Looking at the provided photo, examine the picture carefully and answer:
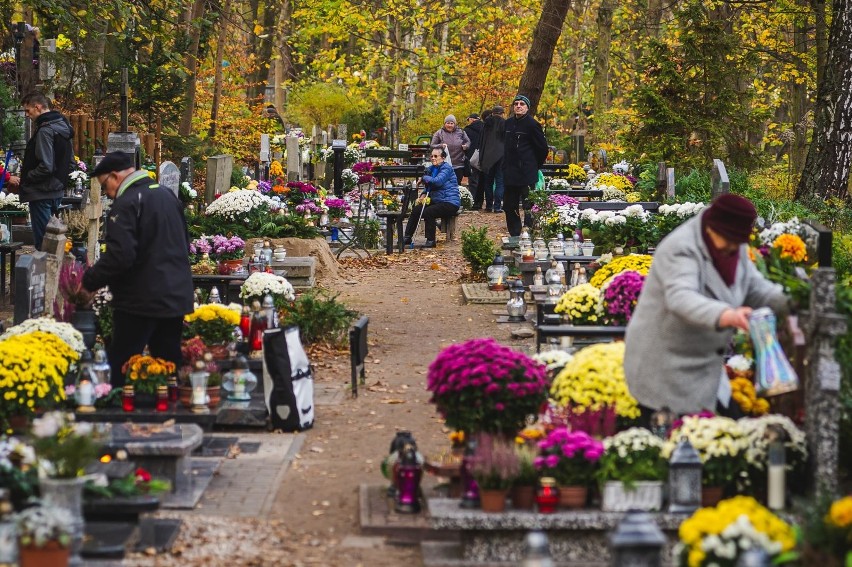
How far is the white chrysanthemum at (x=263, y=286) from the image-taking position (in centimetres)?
1309

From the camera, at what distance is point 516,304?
15328mm

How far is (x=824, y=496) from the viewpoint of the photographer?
20.6ft

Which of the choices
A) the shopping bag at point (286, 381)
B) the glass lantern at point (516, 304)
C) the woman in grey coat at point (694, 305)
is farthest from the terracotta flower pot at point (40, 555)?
the glass lantern at point (516, 304)

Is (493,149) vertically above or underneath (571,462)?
above

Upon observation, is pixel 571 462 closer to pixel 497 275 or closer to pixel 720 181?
pixel 720 181

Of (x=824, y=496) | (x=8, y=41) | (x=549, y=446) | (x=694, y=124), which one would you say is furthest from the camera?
(x=8, y=41)

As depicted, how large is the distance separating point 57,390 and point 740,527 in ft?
17.1

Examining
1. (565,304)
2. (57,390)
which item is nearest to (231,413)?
(57,390)

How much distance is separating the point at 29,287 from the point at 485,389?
455 centimetres

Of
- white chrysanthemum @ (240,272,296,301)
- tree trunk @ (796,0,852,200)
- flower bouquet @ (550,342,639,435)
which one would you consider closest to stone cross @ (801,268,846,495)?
flower bouquet @ (550,342,639,435)

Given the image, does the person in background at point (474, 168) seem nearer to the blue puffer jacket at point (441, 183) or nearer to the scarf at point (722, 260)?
the blue puffer jacket at point (441, 183)

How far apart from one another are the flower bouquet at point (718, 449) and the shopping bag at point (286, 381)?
354 cm

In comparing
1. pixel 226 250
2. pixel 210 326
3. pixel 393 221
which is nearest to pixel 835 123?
pixel 393 221

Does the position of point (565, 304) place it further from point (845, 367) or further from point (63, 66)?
point (63, 66)
